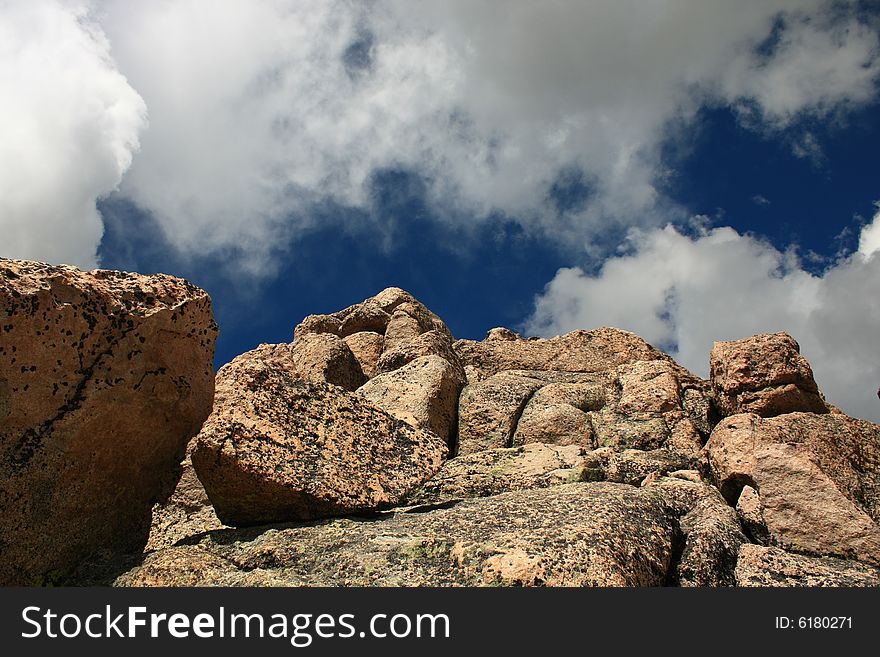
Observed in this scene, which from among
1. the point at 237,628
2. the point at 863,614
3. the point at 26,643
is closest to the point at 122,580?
the point at 26,643

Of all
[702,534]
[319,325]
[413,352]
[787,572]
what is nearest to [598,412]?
[413,352]

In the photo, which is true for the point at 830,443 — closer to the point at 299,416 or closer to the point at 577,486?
the point at 577,486

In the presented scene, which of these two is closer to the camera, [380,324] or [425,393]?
[425,393]

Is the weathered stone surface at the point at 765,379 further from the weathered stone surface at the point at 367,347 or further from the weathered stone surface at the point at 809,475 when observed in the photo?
the weathered stone surface at the point at 367,347

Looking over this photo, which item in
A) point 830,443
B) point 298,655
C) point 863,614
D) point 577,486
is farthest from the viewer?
point 830,443

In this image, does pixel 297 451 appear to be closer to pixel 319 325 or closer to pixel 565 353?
pixel 565 353

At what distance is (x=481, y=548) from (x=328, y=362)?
9.21m

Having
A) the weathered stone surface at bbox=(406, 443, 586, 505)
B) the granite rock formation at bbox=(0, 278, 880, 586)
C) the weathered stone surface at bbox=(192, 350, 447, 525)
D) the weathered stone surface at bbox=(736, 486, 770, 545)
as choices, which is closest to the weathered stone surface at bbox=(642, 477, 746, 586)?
the granite rock formation at bbox=(0, 278, 880, 586)

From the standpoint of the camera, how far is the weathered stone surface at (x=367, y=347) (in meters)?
18.8

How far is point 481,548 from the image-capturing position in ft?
20.1

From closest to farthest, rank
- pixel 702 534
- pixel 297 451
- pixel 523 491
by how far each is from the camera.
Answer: pixel 702 534 < pixel 297 451 < pixel 523 491

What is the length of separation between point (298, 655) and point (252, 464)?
2296 mm

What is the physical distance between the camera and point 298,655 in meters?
5.16

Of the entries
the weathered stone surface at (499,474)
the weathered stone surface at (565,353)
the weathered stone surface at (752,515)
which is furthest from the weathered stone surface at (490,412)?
the weathered stone surface at (752,515)
